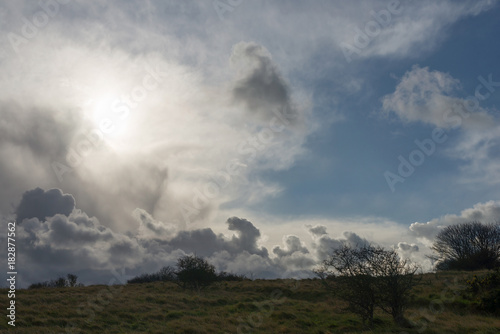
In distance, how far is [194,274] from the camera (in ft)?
155

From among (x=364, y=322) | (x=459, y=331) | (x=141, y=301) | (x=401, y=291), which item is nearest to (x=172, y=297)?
(x=141, y=301)

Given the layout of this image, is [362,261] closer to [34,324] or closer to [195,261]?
[34,324]

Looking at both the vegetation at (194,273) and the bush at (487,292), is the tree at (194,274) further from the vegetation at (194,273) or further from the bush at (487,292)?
the bush at (487,292)

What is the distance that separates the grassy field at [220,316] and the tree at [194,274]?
9796mm

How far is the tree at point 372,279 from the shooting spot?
72.9 ft

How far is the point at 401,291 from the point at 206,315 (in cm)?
1517

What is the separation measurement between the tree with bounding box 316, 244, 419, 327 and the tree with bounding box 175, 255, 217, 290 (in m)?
27.4

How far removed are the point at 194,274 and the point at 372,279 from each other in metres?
29.6

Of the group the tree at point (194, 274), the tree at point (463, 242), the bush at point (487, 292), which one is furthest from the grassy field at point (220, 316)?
the tree at point (463, 242)

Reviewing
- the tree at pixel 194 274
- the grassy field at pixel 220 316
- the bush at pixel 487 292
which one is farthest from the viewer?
the tree at pixel 194 274

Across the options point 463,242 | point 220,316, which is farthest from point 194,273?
point 463,242

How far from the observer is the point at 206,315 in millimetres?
28906

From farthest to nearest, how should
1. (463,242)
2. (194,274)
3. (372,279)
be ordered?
(463,242) < (194,274) < (372,279)

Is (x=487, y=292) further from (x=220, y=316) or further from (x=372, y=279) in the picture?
(x=220, y=316)
